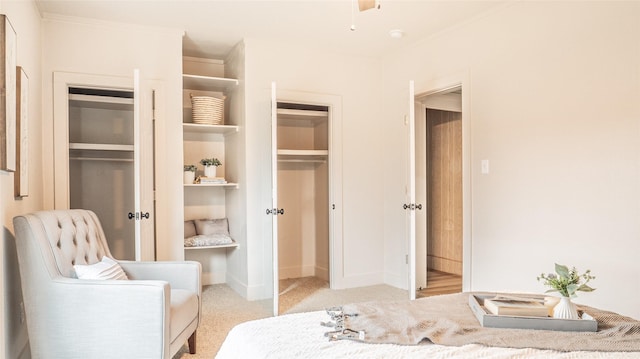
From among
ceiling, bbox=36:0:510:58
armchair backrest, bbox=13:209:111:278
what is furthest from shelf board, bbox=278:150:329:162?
armchair backrest, bbox=13:209:111:278

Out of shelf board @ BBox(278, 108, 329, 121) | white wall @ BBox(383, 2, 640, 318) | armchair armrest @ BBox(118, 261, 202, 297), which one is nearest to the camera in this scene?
white wall @ BBox(383, 2, 640, 318)

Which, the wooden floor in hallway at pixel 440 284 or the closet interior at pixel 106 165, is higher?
the closet interior at pixel 106 165

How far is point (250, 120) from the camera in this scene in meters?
4.18

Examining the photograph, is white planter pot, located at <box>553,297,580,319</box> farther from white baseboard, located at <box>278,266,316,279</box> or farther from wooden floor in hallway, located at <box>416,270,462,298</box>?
white baseboard, located at <box>278,266,316,279</box>

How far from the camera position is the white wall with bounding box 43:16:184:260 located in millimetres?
3607

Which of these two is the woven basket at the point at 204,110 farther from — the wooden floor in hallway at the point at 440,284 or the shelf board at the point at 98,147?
the wooden floor in hallway at the point at 440,284

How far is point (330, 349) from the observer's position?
4.54 ft

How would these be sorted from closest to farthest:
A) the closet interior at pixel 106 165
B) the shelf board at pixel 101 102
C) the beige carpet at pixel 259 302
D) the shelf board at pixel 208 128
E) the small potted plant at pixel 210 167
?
the beige carpet at pixel 259 302 → the shelf board at pixel 101 102 → the closet interior at pixel 106 165 → the shelf board at pixel 208 128 → the small potted plant at pixel 210 167

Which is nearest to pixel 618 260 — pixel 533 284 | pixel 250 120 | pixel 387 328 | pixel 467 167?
pixel 533 284

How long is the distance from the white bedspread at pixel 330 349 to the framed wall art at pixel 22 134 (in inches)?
73.5

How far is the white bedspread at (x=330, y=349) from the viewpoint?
1350 millimetres

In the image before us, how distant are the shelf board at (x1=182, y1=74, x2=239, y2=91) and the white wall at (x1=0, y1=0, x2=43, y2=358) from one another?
128 cm

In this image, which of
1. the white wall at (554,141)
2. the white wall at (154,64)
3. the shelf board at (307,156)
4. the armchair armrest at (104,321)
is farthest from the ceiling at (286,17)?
the armchair armrest at (104,321)

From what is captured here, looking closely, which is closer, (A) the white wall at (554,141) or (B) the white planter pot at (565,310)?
(B) the white planter pot at (565,310)
